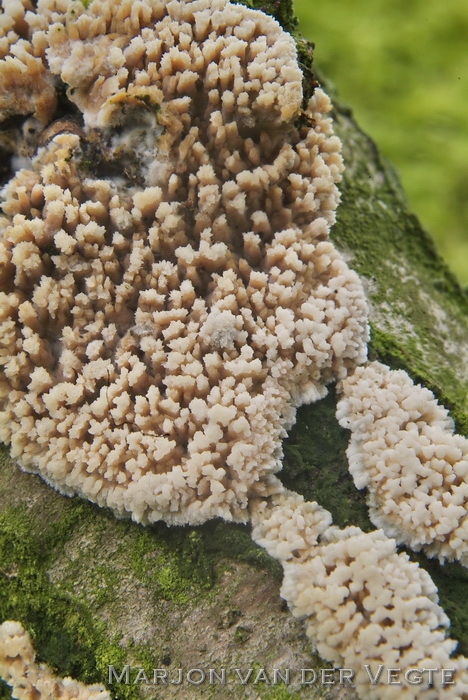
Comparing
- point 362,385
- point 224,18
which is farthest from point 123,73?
point 362,385

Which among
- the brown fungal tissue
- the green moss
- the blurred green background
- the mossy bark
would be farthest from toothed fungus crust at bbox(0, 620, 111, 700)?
the blurred green background

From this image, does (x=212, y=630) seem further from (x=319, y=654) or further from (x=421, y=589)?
(x=421, y=589)

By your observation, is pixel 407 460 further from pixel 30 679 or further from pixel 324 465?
pixel 30 679

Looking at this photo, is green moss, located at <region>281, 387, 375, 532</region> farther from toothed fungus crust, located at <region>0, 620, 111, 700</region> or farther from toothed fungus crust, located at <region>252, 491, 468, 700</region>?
toothed fungus crust, located at <region>0, 620, 111, 700</region>

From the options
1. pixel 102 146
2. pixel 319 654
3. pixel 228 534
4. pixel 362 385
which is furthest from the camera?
pixel 102 146

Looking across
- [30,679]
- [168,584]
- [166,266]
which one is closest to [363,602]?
[168,584]

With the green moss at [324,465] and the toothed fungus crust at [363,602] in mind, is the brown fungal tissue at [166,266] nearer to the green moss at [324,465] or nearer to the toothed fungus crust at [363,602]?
the green moss at [324,465]
